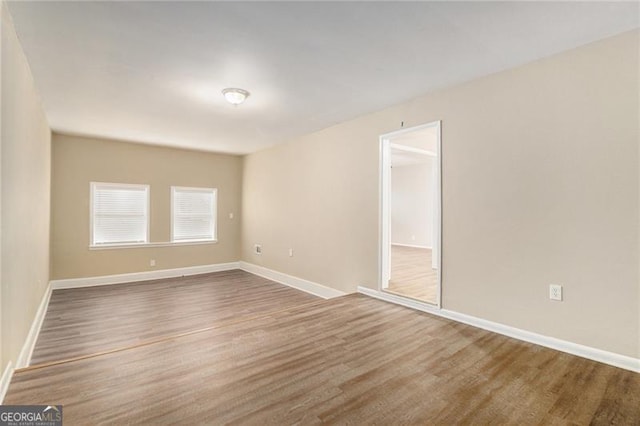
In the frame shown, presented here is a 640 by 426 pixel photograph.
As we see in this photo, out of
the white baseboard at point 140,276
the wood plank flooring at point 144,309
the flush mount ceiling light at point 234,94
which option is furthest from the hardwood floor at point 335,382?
the white baseboard at point 140,276

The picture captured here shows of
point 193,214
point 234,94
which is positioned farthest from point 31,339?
point 193,214

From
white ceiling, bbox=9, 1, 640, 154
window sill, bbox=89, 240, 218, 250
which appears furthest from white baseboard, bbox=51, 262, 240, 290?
white ceiling, bbox=9, 1, 640, 154

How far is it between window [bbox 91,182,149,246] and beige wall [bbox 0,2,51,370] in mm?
2408

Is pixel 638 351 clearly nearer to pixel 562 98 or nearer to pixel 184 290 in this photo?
pixel 562 98

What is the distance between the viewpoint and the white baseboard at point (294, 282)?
4.95 m

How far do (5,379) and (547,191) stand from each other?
164 inches

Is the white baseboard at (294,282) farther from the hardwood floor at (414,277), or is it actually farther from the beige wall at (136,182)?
the hardwood floor at (414,277)

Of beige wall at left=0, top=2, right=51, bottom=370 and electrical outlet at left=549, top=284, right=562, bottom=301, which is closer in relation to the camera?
beige wall at left=0, top=2, right=51, bottom=370

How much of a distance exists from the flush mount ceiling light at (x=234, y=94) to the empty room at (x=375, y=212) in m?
0.01

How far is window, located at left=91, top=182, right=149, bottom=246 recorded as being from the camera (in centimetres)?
567

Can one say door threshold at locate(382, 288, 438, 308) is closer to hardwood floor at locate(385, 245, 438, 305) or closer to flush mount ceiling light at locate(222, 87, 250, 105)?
hardwood floor at locate(385, 245, 438, 305)

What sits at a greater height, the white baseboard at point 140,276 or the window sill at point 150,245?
the window sill at point 150,245

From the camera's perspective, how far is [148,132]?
5.16m

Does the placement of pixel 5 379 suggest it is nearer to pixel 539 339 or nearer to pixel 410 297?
pixel 410 297
